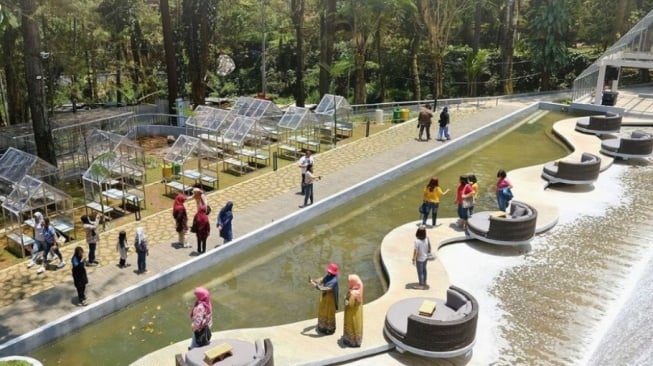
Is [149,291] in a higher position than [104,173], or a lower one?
lower

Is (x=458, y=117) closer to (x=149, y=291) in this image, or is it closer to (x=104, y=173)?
(x=104, y=173)

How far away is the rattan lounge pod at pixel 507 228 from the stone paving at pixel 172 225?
18.6 feet

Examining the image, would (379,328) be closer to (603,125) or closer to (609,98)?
(603,125)

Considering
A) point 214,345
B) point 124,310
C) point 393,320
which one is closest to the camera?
point 214,345

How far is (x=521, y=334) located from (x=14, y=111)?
92.1 feet

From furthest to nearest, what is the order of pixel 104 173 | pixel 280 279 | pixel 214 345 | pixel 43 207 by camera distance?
pixel 104 173 → pixel 43 207 → pixel 280 279 → pixel 214 345

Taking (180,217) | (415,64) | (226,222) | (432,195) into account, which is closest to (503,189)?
A: (432,195)

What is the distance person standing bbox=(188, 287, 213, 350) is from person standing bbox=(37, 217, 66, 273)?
19.7ft

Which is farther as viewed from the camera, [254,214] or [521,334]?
[254,214]

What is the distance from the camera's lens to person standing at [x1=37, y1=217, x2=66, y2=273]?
47.6 feet

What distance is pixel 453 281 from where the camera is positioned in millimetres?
14305

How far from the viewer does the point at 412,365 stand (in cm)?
Result: 1087

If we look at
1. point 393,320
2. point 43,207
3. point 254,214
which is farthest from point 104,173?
point 393,320

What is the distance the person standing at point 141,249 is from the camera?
1401 centimetres
